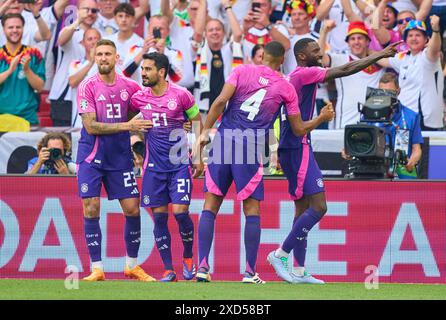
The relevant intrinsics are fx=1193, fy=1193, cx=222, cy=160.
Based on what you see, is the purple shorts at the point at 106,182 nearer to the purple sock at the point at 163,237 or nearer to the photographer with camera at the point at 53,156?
the purple sock at the point at 163,237

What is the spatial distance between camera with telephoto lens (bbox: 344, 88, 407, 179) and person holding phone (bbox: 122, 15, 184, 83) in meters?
3.34

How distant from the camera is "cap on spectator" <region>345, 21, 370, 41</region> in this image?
16.7 meters

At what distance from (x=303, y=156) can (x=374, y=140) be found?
1637 millimetres

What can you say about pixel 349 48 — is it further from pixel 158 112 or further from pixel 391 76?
pixel 158 112

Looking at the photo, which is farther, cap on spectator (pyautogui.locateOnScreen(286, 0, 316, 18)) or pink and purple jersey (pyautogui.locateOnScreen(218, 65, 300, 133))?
cap on spectator (pyautogui.locateOnScreen(286, 0, 316, 18))

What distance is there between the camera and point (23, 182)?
14.4m

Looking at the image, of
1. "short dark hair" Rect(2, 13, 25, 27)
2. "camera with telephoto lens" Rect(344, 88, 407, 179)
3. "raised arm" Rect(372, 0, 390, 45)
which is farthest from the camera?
"raised arm" Rect(372, 0, 390, 45)

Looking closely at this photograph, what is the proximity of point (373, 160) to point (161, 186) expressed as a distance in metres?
2.80

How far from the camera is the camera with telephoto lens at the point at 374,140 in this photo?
1371 cm

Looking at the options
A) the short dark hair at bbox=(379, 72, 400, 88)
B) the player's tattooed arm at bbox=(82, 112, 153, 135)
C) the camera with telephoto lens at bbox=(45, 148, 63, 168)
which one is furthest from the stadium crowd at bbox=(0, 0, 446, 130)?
the player's tattooed arm at bbox=(82, 112, 153, 135)

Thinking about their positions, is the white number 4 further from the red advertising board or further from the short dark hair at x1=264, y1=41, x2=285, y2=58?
the red advertising board
